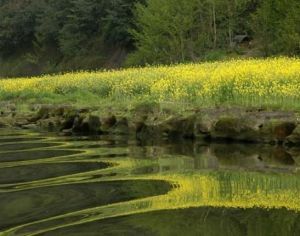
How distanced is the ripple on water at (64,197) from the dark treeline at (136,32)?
2370cm

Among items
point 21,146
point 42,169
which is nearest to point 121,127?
point 21,146

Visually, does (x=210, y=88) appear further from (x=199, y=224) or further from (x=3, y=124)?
(x=199, y=224)

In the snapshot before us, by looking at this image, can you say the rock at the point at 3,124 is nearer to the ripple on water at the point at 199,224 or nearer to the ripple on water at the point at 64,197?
the ripple on water at the point at 64,197

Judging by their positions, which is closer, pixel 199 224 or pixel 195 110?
pixel 199 224

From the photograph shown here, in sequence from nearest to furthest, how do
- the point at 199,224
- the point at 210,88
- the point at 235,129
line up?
1. the point at 199,224
2. the point at 235,129
3. the point at 210,88

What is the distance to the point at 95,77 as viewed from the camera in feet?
91.1

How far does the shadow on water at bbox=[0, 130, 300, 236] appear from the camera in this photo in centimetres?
607

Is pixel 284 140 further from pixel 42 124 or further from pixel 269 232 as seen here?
pixel 42 124

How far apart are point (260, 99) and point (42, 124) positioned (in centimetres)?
800

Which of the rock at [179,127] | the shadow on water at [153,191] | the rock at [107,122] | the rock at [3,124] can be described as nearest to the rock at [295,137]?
the shadow on water at [153,191]

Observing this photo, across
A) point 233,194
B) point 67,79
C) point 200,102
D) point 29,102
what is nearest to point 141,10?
point 67,79

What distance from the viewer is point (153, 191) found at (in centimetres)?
785

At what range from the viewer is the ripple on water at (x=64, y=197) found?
22.5 ft

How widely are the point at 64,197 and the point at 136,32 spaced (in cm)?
4048
